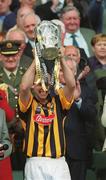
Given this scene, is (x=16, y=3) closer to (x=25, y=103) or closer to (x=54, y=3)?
(x=54, y=3)

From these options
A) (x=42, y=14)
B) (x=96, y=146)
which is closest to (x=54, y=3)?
(x=42, y=14)

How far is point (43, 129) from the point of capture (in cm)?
844

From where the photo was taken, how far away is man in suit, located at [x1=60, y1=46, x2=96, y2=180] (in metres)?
9.25

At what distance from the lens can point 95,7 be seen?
1345 centimetres

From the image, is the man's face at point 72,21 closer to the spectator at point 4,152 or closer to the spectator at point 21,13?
the spectator at point 21,13

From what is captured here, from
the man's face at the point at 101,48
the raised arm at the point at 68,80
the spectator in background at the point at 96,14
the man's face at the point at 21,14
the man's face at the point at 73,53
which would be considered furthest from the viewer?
the spectator in background at the point at 96,14

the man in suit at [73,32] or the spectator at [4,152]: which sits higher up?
the man in suit at [73,32]

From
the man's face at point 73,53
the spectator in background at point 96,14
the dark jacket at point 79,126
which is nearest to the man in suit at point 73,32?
the spectator in background at point 96,14

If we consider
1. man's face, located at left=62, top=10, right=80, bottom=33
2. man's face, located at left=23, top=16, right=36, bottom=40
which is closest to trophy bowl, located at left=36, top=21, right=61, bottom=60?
man's face, located at left=23, top=16, right=36, bottom=40

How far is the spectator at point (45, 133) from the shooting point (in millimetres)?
8375

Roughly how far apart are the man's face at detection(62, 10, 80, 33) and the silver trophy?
3.69 metres

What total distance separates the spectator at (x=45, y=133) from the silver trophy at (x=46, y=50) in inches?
5.4

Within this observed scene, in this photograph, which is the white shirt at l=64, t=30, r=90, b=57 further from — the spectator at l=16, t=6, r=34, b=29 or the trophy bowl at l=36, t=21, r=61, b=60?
the trophy bowl at l=36, t=21, r=61, b=60

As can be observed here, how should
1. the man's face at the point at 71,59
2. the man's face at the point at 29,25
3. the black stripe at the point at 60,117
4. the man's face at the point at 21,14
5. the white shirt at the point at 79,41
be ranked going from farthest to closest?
the white shirt at the point at 79,41
the man's face at the point at 21,14
the man's face at the point at 29,25
the man's face at the point at 71,59
the black stripe at the point at 60,117
